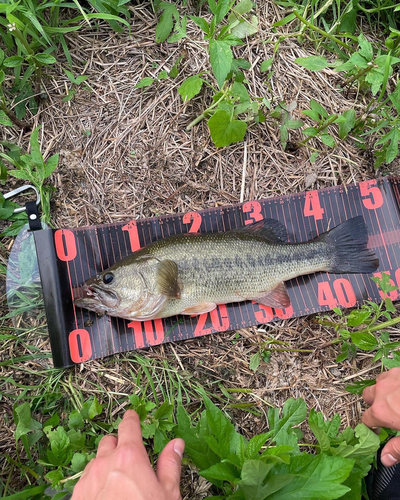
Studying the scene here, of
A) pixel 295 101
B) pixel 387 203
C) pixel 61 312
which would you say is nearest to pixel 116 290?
pixel 61 312

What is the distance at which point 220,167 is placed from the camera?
4262 mm

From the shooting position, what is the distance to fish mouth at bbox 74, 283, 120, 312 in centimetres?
375

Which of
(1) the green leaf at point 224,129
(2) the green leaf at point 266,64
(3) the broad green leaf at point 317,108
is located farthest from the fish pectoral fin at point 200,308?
(2) the green leaf at point 266,64

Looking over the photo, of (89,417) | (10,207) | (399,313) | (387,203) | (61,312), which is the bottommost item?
(89,417)

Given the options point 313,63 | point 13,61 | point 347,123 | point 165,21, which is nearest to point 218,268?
point 347,123

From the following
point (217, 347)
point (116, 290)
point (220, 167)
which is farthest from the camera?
point (220, 167)

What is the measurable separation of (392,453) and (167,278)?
2.62 m

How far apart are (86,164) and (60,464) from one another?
3016 millimetres

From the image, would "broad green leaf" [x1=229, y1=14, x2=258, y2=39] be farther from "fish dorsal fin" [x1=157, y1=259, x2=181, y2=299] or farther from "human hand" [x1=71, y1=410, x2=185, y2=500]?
"human hand" [x1=71, y1=410, x2=185, y2=500]

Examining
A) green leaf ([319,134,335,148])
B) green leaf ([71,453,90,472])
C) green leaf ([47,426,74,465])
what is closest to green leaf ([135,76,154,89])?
green leaf ([319,134,335,148])

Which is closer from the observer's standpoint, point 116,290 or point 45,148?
point 116,290

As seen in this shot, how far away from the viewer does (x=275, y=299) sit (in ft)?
13.1

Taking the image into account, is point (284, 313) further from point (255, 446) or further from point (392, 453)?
point (255, 446)

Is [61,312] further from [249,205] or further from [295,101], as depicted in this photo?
[295,101]
